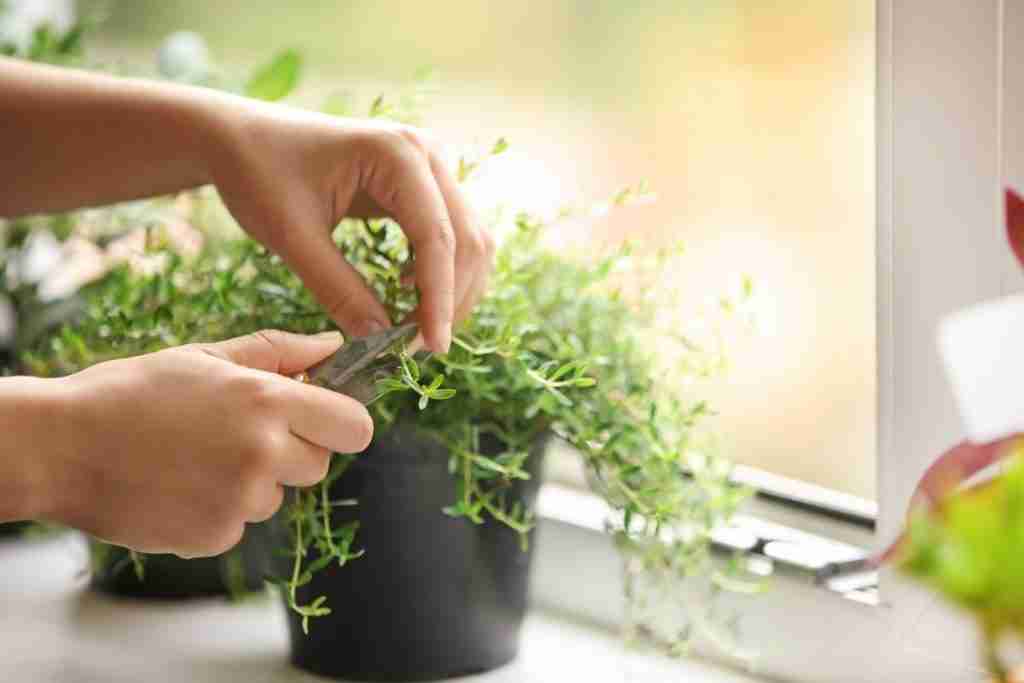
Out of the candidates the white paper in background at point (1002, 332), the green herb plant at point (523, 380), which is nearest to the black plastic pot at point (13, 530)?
the green herb plant at point (523, 380)

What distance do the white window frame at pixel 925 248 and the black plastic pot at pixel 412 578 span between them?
21 centimetres

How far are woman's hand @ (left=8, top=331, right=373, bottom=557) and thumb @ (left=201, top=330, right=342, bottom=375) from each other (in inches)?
0.5

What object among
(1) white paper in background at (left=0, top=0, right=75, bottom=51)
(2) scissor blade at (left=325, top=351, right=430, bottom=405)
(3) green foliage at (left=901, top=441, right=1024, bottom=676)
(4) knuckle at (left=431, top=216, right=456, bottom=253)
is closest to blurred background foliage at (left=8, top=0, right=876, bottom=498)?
(4) knuckle at (left=431, top=216, right=456, bottom=253)

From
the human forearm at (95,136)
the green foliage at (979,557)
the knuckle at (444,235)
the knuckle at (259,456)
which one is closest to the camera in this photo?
the green foliage at (979,557)

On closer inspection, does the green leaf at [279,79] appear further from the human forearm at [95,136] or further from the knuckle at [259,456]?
→ the knuckle at [259,456]

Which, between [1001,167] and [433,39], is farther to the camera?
[433,39]

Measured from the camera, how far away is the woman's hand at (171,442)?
605 mm

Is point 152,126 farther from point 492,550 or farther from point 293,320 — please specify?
point 492,550

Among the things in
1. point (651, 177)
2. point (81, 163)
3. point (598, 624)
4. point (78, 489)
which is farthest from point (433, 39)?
point (78, 489)

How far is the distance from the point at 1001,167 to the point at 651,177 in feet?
1.20

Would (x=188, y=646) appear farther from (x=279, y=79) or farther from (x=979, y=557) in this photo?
(x=979, y=557)

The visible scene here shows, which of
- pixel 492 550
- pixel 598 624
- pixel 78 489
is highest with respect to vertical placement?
pixel 78 489

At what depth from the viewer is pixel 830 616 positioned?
0.85m

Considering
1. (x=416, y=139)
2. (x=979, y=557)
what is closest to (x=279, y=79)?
(x=416, y=139)
